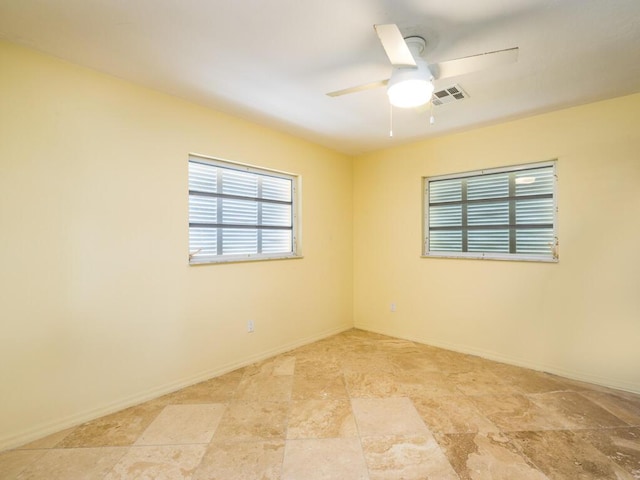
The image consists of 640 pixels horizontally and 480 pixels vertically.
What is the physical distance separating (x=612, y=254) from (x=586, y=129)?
1115mm

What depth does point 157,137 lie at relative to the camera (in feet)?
8.17

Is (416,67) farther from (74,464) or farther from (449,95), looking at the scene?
(74,464)

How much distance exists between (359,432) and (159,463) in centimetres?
119

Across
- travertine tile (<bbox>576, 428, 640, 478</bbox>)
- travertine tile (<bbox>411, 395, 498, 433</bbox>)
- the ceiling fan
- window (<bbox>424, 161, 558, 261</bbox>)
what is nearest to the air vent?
the ceiling fan

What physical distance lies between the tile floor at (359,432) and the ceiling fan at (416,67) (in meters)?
2.09

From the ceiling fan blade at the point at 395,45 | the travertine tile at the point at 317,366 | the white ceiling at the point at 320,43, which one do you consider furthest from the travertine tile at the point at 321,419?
the white ceiling at the point at 320,43

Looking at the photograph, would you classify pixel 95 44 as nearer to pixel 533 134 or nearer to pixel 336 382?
pixel 336 382

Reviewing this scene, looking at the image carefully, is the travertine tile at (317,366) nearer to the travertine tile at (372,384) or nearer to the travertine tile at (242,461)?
the travertine tile at (372,384)

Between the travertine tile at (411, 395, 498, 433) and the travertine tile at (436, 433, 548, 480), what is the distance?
0.23 ft

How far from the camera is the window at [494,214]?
9.82 feet

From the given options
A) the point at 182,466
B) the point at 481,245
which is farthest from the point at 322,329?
the point at 182,466

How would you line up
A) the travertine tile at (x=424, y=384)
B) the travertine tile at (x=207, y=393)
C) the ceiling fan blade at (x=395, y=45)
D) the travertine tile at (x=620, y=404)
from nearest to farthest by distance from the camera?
the ceiling fan blade at (x=395, y=45), the travertine tile at (x=620, y=404), the travertine tile at (x=207, y=393), the travertine tile at (x=424, y=384)

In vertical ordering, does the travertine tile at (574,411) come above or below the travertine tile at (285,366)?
above

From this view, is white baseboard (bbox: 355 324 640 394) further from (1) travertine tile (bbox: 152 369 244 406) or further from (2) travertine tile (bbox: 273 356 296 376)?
(1) travertine tile (bbox: 152 369 244 406)
